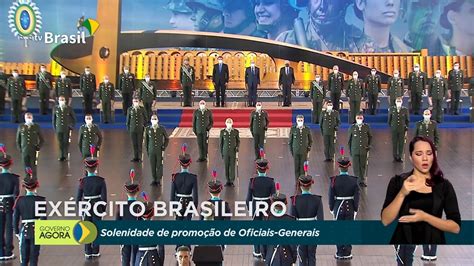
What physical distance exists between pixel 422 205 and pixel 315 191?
31.0 feet

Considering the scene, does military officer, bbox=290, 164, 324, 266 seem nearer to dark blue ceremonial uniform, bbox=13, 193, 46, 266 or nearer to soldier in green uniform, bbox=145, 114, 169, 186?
dark blue ceremonial uniform, bbox=13, 193, 46, 266

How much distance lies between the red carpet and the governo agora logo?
622cm

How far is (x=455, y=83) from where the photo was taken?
2128 cm

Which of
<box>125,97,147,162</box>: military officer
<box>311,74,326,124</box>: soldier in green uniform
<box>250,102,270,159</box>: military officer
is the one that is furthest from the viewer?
<box>311,74,326,124</box>: soldier in green uniform

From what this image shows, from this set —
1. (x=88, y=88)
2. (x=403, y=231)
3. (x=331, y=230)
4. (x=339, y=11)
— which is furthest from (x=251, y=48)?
(x=403, y=231)

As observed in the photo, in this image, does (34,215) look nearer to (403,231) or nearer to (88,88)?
(403,231)

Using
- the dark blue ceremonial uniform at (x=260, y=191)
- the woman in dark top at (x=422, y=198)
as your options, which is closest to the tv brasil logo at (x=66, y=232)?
the dark blue ceremonial uniform at (x=260, y=191)

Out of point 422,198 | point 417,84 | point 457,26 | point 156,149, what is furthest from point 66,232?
point 457,26

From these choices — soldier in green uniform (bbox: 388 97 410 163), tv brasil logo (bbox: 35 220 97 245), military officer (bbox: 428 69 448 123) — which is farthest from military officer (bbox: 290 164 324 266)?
military officer (bbox: 428 69 448 123)

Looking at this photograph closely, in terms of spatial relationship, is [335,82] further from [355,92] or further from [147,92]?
[147,92]

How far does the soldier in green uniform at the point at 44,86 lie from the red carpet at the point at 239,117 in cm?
347

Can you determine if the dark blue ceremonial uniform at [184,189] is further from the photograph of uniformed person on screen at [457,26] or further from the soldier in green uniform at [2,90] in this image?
the photograph of uniformed person on screen at [457,26]

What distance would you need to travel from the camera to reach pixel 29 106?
77.3 feet

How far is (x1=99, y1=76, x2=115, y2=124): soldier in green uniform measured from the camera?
→ 20281 mm
